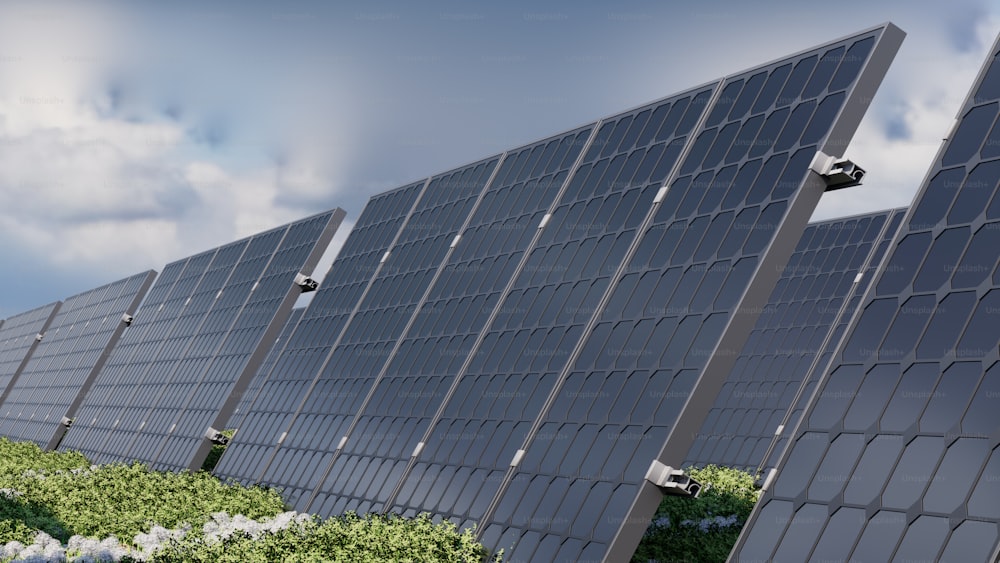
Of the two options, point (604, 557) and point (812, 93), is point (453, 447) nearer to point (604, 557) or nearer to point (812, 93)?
point (604, 557)

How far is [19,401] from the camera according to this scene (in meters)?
56.5

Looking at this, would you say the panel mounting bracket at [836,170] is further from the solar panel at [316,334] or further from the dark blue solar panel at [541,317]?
the solar panel at [316,334]

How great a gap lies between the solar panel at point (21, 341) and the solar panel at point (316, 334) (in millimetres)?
37439

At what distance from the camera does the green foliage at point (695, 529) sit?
19.0 metres

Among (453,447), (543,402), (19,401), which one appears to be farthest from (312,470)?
(19,401)

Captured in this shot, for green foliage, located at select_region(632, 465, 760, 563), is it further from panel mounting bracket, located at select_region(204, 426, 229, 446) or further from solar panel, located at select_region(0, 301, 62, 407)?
solar panel, located at select_region(0, 301, 62, 407)

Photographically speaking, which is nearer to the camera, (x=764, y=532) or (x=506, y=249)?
(x=764, y=532)

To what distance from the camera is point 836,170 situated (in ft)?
48.8

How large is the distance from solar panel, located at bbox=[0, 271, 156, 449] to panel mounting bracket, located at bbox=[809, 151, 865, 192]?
3979 cm

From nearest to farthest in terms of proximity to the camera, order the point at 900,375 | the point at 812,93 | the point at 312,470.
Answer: the point at 900,375 < the point at 812,93 < the point at 312,470

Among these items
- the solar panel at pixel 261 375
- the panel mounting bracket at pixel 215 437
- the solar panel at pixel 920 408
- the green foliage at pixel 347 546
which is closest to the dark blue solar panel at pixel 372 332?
the solar panel at pixel 261 375

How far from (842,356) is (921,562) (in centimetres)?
287

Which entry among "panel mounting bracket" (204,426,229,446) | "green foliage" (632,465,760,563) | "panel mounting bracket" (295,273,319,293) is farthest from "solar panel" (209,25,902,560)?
"panel mounting bracket" (295,273,319,293)

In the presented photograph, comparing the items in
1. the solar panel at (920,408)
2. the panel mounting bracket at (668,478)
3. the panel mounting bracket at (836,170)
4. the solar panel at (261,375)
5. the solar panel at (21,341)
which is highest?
the panel mounting bracket at (836,170)
